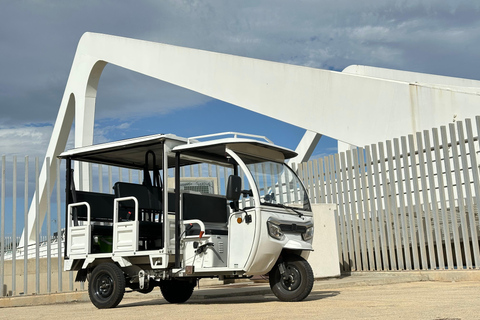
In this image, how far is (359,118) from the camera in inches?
543

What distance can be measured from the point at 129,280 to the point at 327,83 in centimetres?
848

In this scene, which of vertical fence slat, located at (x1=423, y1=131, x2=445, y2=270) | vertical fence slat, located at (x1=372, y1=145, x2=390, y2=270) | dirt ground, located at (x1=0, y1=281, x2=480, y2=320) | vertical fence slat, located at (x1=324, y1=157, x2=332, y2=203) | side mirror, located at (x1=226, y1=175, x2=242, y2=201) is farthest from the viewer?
vertical fence slat, located at (x1=324, y1=157, x2=332, y2=203)

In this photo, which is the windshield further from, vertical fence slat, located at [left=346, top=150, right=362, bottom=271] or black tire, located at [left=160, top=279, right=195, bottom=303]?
vertical fence slat, located at [left=346, top=150, right=362, bottom=271]

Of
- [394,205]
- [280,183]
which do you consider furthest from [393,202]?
[280,183]

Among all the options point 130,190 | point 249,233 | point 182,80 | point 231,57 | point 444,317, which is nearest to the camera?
point 444,317

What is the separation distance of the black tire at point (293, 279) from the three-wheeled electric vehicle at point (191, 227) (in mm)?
12

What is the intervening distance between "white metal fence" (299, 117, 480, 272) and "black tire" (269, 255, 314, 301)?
3.67 m

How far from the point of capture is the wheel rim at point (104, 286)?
7730mm

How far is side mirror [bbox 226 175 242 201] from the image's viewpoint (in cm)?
679

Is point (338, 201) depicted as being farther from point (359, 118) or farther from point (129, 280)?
point (129, 280)

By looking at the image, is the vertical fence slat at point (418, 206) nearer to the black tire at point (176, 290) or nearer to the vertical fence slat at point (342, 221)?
Result: the vertical fence slat at point (342, 221)

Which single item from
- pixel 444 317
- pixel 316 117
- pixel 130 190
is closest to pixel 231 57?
pixel 316 117

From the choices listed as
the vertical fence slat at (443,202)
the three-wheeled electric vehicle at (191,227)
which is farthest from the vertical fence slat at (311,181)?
the three-wheeled electric vehicle at (191,227)

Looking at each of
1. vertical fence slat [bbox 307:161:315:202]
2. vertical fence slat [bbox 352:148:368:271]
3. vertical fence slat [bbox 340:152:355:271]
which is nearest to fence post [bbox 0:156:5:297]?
vertical fence slat [bbox 307:161:315:202]
